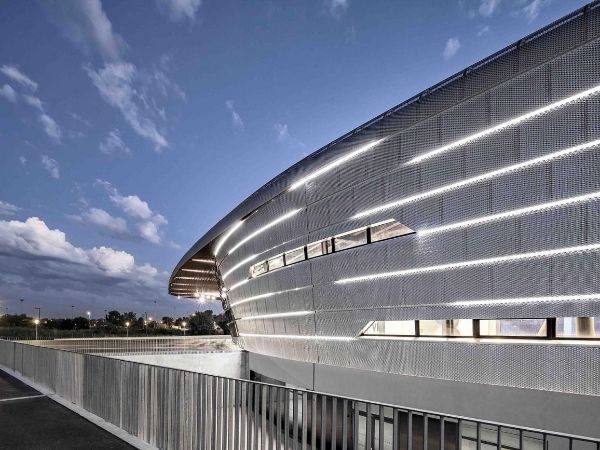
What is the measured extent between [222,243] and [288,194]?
11.9 meters

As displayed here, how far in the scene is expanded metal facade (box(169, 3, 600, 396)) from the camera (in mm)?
9664

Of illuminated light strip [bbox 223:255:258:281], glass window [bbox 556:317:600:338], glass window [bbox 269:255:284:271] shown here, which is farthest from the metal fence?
illuminated light strip [bbox 223:255:258:281]

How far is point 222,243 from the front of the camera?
29484 millimetres

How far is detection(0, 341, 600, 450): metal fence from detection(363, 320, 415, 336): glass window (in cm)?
454

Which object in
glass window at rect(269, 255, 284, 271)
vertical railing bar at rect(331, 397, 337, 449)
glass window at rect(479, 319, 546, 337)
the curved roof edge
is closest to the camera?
vertical railing bar at rect(331, 397, 337, 449)

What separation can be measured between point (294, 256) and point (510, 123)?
11.0m

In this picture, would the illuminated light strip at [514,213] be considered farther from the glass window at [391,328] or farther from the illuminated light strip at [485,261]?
the glass window at [391,328]

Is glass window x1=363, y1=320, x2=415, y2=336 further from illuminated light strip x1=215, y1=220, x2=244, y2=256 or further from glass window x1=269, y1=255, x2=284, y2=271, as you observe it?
illuminated light strip x1=215, y1=220, x2=244, y2=256

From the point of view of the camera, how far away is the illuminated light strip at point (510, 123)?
9461mm

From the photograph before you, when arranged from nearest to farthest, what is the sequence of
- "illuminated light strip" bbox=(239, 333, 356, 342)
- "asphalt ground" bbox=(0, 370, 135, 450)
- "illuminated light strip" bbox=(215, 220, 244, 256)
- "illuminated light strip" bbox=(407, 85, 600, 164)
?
"asphalt ground" bbox=(0, 370, 135, 450) → "illuminated light strip" bbox=(407, 85, 600, 164) → "illuminated light strip" bbox=(239, 333, 356, 342) → "illuminated light strip" bbox=(215, 220, 244, 256)

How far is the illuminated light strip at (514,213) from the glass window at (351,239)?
8.86 ft

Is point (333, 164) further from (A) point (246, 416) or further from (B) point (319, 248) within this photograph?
(A) point (246, 416)

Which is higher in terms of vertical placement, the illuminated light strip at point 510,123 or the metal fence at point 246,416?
the illuminated light strip at point 510,123

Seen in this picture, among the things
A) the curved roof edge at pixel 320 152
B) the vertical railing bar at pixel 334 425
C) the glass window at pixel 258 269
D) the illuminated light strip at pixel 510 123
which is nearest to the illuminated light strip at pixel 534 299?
the illuminated light strip at pixel 510 123
